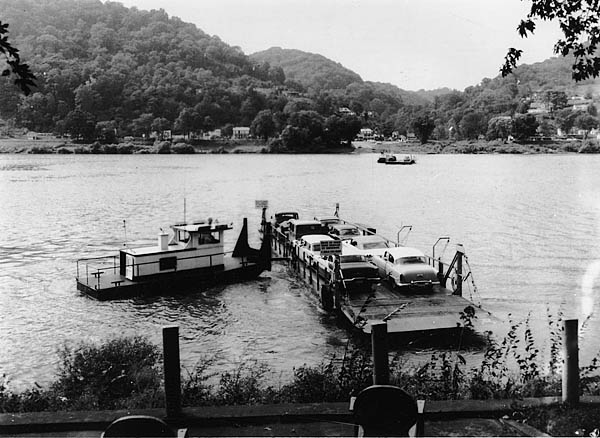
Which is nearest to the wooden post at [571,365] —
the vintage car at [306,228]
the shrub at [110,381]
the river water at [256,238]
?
the shrub at [110,381]

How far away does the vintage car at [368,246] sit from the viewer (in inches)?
1259

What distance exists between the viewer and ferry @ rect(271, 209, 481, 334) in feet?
76.5

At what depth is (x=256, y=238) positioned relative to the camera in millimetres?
52250

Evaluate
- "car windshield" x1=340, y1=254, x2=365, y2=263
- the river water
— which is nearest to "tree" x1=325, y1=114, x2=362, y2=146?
the river water

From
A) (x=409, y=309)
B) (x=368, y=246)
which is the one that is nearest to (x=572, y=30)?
(x=409, y=309)

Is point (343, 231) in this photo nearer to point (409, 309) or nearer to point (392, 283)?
point (392, 283)

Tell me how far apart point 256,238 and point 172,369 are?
43734 mm

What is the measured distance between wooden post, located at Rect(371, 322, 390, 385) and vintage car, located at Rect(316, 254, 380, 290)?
18.2m

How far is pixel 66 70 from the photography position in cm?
18925

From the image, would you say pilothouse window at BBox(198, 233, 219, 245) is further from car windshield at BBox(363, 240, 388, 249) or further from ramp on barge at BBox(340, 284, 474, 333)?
ramp on barge at BBox(340, 284, 474, 333)

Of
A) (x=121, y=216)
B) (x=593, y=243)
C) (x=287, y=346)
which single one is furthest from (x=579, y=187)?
(x=287, y=346)

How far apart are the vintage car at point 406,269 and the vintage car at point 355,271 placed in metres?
0.77

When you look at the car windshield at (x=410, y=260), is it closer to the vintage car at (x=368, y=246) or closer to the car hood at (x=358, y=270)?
the car hood at (x=358, y=270)

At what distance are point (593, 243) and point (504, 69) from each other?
41.6m
